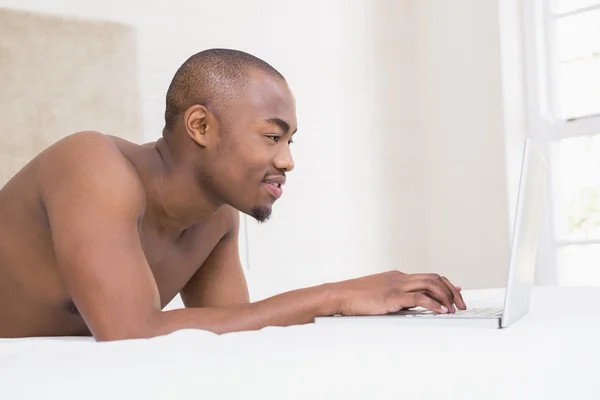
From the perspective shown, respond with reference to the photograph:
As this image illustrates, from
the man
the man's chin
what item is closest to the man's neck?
the man

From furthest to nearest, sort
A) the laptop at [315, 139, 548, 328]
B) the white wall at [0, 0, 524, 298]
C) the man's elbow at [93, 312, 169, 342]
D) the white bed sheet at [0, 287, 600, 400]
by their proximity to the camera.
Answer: the white wall at [0, 0, 524, 298]
the man's elbow at [93, 312, 169, 342]
the laptop at [315, 139, 548, 328]
the white bed sheet at [0, 287, 600, 400]

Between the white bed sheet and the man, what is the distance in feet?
0.77

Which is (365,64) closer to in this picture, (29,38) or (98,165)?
(29,38)

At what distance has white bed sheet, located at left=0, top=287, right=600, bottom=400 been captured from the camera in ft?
2.41

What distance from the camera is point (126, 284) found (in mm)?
1226

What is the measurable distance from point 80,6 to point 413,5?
6.49 feet

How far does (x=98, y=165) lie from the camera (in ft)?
4.46

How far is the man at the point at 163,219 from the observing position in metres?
1.23

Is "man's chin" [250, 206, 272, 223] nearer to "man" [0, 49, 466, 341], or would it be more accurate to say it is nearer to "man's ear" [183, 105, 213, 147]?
"man" [0, 49, 466, 341]

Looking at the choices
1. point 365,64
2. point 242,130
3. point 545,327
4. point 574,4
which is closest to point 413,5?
point 365,64

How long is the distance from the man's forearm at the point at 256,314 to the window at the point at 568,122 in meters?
2.82

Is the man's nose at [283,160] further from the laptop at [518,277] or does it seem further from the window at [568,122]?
the window at [568,122]

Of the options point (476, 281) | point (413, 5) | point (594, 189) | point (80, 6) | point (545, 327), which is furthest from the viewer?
point (413, 5)

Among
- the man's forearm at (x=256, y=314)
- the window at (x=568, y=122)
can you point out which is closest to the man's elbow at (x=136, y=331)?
the man's forearm at (x=256, y=314)
